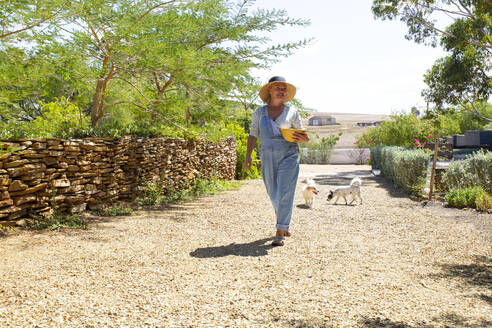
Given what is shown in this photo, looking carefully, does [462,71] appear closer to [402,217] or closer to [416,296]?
[402,217]

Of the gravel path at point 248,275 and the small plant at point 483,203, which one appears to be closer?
the gravel path at point 248,275

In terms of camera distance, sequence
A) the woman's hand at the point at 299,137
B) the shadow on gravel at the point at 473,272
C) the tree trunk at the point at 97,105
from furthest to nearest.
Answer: the tree trunk at the point at 97,105
the woman's hand at the point at 299,137
the shadow on gravel at the point at 473,272

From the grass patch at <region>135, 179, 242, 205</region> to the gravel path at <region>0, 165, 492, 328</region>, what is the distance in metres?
1.68

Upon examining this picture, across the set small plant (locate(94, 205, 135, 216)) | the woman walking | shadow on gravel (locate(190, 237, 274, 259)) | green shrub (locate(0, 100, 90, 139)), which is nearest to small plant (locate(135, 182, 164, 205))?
small plant (locate(94, 205, 135, 216))

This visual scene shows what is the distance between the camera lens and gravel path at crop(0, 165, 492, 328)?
2494mm

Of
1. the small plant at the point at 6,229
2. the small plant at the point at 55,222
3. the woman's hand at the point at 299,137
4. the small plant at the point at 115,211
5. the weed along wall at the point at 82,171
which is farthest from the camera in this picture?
the small plant at the point at 115,211

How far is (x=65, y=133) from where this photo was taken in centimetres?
586

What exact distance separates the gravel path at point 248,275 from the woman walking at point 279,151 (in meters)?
0.47

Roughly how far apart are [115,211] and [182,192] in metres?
2.46

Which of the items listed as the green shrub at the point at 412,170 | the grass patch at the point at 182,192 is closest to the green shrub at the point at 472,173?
the green shrub at the point at 412,170

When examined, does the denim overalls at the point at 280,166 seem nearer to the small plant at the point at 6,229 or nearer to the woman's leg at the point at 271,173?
the woman's leg at the point at 271,173

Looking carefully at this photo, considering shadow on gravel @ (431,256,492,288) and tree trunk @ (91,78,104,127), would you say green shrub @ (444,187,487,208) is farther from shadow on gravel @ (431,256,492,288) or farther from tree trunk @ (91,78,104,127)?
tree trunk @ (91,78,104,127)

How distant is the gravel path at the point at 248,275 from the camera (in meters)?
2.49

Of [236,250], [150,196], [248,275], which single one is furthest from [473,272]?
[150,196]
